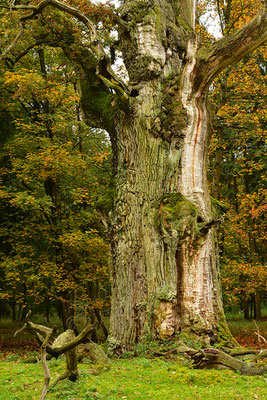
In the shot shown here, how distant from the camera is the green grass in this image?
4.11m

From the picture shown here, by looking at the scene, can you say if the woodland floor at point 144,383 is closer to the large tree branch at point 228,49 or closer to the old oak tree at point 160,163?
the old oak tree at point 160,163

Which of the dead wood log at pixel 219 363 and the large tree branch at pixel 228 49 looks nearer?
the dead wood log at pixel 219 363

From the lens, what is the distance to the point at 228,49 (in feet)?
23.0

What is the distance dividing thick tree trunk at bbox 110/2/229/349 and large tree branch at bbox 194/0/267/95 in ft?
0.70

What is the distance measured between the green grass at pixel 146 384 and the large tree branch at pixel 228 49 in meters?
5.38

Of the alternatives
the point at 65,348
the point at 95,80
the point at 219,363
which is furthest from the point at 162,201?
the point at 65,348

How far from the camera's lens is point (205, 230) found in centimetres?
643

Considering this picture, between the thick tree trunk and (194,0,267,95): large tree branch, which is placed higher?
(194,0,267,95): large tree branch

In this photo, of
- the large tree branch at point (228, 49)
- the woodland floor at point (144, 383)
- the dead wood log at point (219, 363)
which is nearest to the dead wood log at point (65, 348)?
the woodland floor at point (144, 383)

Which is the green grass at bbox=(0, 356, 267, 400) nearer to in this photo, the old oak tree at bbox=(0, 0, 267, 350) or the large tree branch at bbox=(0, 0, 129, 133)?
the old oak tree at bbox=(0, 0, 267, 350)

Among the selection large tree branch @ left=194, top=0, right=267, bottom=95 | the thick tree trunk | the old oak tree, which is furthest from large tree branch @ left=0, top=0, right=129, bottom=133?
large tree branch @ left=194, top=0, right=267, bottom=95

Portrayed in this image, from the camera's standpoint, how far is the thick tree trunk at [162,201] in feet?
20.4

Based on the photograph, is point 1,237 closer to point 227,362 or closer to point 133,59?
point 133,59

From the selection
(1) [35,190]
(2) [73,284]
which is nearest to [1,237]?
(1) [35,190]
